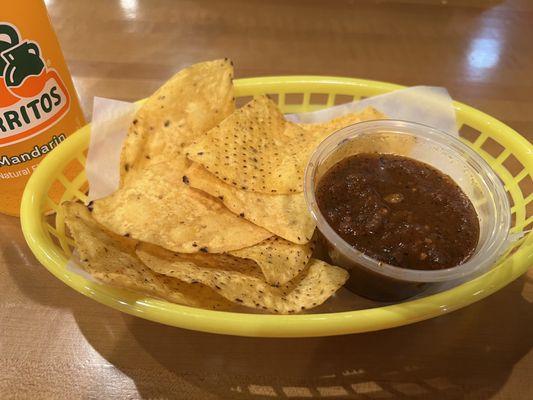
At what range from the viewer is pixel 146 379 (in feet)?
2.88

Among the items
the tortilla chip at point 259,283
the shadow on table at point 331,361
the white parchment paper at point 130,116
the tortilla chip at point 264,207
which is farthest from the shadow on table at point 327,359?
the white parchment paper at point 130,116

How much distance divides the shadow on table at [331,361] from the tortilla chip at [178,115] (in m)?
0.38

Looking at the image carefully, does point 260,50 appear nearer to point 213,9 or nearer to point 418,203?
point 213,9

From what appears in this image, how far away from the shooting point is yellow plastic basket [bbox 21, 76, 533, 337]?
0.79 m

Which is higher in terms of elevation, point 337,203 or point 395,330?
point 337,203

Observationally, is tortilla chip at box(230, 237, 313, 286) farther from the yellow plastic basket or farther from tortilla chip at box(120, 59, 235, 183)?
tortilla chip at box(120, 59, 235, 183)

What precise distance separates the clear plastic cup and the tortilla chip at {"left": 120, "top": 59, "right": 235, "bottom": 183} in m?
0.30

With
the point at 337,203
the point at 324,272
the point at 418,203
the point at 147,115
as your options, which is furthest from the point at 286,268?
the point at 147,115

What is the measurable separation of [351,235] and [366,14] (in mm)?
1383

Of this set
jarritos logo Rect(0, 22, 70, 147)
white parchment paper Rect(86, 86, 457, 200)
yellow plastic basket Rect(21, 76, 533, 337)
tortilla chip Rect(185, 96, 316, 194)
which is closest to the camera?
yellow plastic basket Rect(21, 76, 533, 337)

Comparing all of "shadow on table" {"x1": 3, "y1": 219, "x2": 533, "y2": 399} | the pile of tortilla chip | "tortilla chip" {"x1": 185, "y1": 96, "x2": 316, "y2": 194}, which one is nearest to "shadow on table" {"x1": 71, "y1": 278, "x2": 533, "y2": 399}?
A: "shadow on table" {"x1": 3, "y1": 219, "x2": 533, "y2": 399}

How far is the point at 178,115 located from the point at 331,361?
26.6 inches

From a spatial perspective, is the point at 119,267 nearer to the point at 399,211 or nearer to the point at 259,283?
the point at 259,283

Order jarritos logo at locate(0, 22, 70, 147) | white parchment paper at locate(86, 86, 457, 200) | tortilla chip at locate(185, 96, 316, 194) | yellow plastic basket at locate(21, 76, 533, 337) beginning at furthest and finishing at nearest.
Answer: white parchment paper at locate(86, 86, 457, 200) → tortilla chip at locate(185, 96, 316, 194) → jarritos logo at locate(0, 22, 70, 147) → yellow plastic basket at locate(21, 76, 533, 337)
